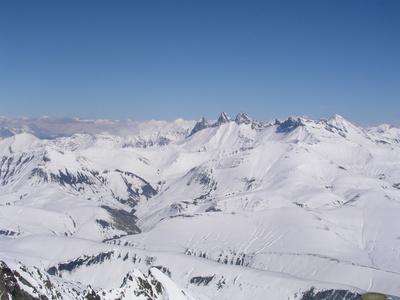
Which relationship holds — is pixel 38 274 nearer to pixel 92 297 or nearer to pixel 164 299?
pixel 92 297

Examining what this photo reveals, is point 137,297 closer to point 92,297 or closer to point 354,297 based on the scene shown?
point 92,297

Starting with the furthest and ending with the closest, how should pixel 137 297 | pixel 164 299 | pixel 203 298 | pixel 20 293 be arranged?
pixel 203 298, pixel 164 299, pixel 137 297, pixel 20 293

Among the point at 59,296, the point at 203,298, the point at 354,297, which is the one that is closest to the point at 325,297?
the point at 354,297

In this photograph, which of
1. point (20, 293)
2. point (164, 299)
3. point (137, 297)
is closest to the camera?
point (20, 293)

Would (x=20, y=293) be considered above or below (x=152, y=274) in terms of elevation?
above

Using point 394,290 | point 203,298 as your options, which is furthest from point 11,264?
point 394,290

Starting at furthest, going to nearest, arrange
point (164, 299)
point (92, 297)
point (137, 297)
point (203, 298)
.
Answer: point (203, 298) < point (164, 299) < point (137, 297) < point (92, 297)

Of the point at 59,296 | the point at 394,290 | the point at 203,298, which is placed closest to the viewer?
the point at 59,296

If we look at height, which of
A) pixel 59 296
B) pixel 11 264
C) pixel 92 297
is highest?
pixel 11 264

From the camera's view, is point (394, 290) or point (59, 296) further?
point (394, 290)
